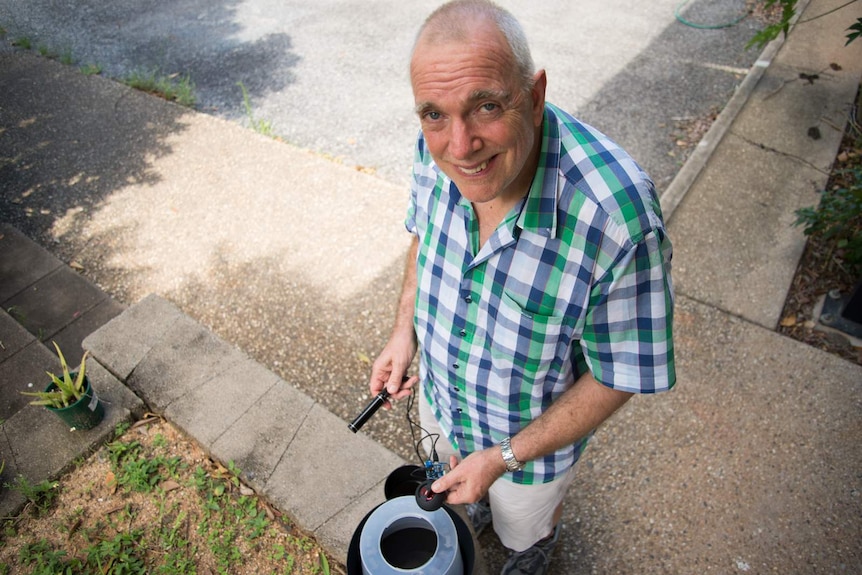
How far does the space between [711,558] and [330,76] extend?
19.5 ft

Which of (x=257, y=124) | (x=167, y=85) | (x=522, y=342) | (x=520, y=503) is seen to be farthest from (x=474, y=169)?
(x=167, y=85)

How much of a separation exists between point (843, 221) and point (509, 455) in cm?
321

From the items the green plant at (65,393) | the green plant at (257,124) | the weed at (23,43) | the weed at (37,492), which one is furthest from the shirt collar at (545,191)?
the weed at (23,43)

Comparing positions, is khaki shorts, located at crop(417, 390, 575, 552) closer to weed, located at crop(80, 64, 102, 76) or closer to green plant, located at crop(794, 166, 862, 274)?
green plant, located at crop(794, 166, 862, 274)

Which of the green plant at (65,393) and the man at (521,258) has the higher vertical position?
the man at (521,258)

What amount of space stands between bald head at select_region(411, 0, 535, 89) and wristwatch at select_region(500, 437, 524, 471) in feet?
3.32

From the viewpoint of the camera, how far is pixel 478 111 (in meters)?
1.29

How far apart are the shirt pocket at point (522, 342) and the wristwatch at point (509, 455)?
201 mm

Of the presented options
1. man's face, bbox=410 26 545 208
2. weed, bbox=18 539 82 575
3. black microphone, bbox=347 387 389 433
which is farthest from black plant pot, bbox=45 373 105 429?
man's face, bbox=410 26 545 208

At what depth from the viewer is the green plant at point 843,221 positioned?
3.36 metres

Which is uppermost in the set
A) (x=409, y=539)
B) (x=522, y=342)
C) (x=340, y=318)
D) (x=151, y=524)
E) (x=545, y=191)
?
(x=545, y=191)

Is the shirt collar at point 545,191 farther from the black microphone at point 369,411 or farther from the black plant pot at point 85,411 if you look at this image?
the black plant pot at point 85,411

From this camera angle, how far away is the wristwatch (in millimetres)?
1593

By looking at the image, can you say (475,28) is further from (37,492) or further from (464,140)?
(37,492)
